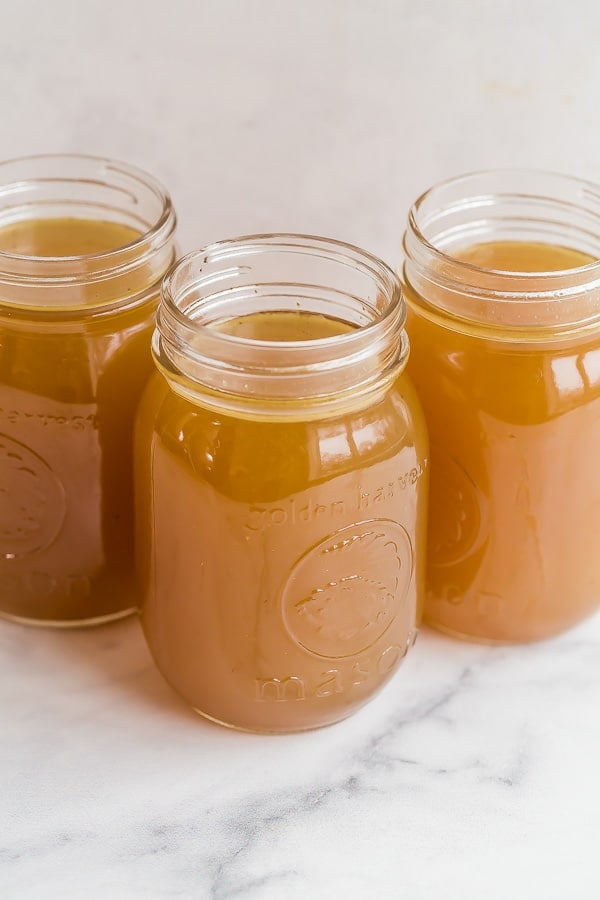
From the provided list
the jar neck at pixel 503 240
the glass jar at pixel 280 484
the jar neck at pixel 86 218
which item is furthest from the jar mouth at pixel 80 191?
the jar neck at pixel 503 240

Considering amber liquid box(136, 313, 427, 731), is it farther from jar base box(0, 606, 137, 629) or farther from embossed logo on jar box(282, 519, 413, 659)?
jar base box(0, 606, 137, 629)

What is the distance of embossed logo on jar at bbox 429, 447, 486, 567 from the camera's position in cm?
109

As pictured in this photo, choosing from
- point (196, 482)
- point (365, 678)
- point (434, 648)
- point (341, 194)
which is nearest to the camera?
point (196, 482)

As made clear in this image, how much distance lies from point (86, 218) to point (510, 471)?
0.50 metres

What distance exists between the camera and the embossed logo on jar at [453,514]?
1095mm

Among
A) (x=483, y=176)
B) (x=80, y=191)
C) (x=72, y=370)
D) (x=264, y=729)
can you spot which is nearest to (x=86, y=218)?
(x=80, y=191)

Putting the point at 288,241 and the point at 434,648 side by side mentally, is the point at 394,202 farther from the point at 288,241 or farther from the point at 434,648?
the point at 434,648

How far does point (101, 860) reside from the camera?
37.9 inches

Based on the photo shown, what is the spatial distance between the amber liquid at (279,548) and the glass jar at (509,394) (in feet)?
0.20

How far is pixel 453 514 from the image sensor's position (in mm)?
1121

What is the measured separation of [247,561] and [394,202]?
0.54 metres

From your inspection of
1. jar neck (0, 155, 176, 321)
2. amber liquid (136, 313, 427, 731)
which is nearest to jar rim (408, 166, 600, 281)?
amber liquid (136, 313, 427, 731)

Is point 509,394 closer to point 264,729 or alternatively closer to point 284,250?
point 284,250

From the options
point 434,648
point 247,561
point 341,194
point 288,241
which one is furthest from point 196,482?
point 341,194
